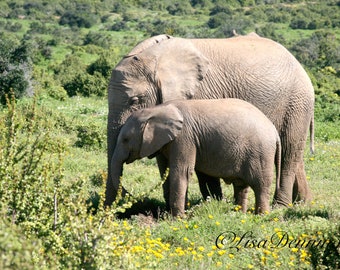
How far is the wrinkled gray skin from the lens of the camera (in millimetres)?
8773

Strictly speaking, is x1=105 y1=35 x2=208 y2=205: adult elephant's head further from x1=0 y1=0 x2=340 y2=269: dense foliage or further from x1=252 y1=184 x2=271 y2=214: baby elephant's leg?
x1=252 y1=184 x2=271 y2=214: baby elephant's leg

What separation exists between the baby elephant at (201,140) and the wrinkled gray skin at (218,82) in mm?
318

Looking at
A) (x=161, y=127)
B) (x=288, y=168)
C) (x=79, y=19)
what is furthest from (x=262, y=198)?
(x=79, y=19)

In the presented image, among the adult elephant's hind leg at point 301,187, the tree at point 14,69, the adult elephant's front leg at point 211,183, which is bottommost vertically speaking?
the tree at point 14,69

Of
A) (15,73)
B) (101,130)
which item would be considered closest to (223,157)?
(101,130)

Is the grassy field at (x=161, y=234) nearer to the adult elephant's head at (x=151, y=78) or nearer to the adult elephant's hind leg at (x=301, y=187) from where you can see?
the adult elephant's hind leg at (x=301, y=187)

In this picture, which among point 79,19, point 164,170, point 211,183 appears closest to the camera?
point 164,170

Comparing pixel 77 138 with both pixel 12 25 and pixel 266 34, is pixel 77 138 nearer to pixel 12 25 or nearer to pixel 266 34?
A: pixel 266 34

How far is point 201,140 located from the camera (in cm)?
862

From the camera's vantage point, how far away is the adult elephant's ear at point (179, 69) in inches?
350

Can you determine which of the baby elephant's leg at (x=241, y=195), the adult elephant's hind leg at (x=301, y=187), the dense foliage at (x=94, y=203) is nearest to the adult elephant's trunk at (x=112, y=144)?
the dense foliage at (x=94, y=203)

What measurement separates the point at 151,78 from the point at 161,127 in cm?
68

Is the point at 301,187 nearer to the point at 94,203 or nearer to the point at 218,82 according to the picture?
the point at 218,82

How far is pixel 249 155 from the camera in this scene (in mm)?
8570
